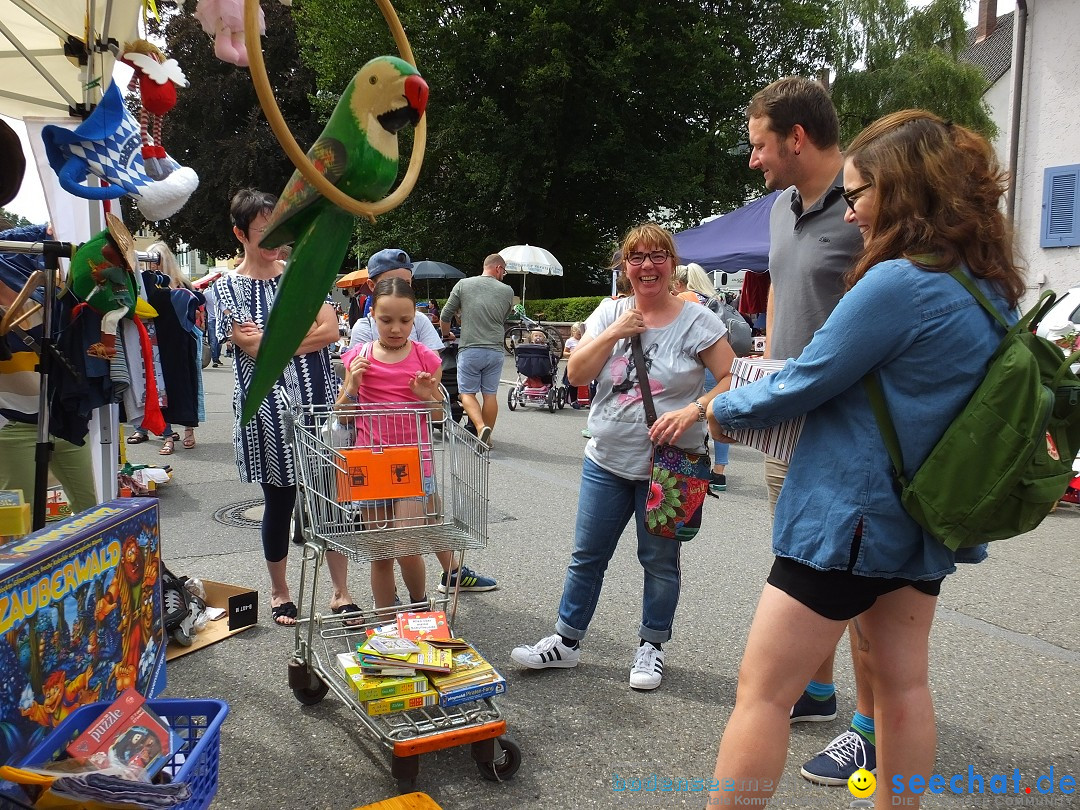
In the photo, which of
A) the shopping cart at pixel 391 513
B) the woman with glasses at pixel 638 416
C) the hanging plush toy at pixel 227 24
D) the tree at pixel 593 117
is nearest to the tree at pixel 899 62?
the tree at pixel 593 117

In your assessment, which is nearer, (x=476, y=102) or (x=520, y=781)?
(x=520, y=781)

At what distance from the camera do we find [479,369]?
8367mm

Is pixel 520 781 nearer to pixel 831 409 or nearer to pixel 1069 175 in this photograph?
pixel 831 409

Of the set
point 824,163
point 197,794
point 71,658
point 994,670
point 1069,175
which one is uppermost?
point 1069,175

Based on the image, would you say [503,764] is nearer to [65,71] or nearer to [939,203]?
[939,203]

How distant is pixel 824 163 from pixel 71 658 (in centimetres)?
279

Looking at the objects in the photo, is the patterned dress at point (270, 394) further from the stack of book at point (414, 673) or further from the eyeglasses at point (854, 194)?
the eyeglasses at point (854, 194)

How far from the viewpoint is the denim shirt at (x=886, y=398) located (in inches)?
70.8

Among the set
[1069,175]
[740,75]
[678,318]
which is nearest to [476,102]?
[740,75]

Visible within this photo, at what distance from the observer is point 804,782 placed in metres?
2.69

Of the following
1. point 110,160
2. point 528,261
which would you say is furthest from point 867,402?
point 528,261

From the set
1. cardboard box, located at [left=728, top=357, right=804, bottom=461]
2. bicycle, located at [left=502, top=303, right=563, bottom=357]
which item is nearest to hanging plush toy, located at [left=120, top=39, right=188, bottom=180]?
cardboard box, located at [left=728, top=357, right=804, bottom=461]

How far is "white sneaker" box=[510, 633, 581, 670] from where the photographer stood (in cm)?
342

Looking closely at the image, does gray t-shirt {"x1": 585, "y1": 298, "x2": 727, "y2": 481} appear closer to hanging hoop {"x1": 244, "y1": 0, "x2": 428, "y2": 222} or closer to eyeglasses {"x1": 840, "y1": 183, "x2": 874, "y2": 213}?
eyeglasses {"x1": 840, "y1": 183, "x2": 874, "y2": 213}
